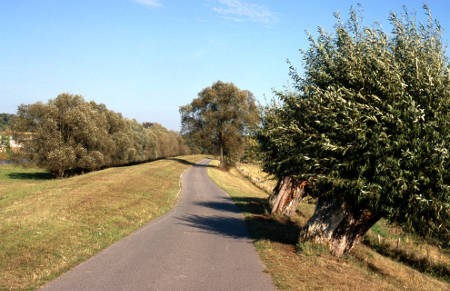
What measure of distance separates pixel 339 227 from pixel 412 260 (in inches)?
350

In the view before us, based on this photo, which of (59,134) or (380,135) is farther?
(59,134)

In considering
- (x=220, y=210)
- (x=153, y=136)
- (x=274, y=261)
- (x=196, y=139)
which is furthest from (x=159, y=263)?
(x=153, y=136)

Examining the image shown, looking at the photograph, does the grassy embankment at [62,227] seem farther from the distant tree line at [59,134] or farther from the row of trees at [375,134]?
the distant tree line at [59,134]

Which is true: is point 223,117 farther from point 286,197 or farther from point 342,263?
point 342,263

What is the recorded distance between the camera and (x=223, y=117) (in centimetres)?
6284

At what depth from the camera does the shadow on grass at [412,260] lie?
16672 mm

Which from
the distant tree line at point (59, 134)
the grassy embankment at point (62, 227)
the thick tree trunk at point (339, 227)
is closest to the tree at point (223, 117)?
the distant tree line at point (59, 134)

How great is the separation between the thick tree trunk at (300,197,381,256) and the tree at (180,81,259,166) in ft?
158

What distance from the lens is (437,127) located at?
9.51 meters

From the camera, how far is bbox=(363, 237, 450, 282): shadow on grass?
1667cm

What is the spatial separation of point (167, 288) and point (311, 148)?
249 inches

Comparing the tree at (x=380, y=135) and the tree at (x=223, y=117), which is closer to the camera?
the tree at (x=380, y=135)

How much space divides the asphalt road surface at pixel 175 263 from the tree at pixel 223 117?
45.3 m

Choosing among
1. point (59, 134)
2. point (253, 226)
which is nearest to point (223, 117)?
point (59, 134)
